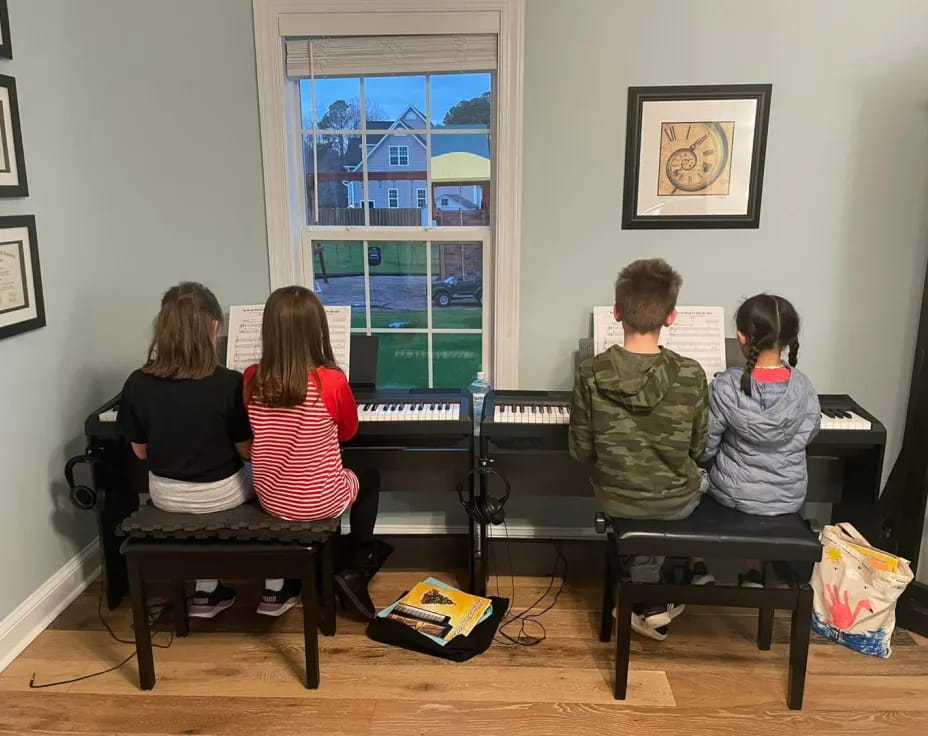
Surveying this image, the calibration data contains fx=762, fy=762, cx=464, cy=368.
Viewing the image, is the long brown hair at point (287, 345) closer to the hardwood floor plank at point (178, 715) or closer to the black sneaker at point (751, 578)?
the hardwood floor plank at point (178, 715)

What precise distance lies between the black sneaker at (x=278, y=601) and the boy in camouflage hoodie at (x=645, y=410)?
3.59ft

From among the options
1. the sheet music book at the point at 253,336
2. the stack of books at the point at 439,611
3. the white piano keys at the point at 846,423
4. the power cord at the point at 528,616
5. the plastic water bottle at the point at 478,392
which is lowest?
the power cord at the point at 528,616

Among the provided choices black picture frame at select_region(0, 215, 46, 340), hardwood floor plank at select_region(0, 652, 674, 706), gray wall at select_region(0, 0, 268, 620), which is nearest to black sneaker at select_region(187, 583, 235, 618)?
hardwood floor plank at select_region(0, 652, 674, 706)

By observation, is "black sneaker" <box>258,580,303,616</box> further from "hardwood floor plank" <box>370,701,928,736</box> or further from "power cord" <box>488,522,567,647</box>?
"power cord" <box>488,522,567,647</box>

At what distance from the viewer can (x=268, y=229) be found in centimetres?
275

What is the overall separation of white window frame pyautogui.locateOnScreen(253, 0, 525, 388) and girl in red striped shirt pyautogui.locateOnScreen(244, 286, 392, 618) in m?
0.84

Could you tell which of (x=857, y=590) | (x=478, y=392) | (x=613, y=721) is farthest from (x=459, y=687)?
(x=857, y=590)

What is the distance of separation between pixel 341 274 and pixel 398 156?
49cm

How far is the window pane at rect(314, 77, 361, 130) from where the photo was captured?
2.74 metres

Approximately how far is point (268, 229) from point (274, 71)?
0.54 meters

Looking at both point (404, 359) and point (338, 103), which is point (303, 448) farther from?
point (338, 103)

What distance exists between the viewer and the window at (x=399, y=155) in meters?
2.80

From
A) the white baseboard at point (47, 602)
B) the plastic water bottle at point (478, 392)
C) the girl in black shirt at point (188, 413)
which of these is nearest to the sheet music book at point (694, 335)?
the plastic water bottle at point (478, 392)

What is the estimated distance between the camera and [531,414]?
2432mm
